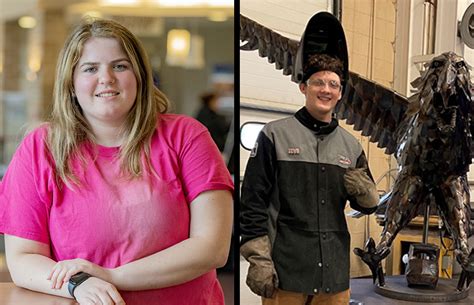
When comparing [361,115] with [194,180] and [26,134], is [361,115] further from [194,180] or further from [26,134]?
[26,134]

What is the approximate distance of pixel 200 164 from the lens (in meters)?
1.06

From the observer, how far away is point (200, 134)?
1.08m

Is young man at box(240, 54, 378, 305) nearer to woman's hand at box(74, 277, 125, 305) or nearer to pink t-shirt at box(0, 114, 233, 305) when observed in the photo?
pink t-shirt at box(0, 114, 233, 305)

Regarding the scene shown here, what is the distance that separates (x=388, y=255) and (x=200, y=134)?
542 millimetres

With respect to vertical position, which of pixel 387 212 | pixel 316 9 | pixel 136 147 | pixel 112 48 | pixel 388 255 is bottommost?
pixel 388 255

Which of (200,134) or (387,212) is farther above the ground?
(200,134)

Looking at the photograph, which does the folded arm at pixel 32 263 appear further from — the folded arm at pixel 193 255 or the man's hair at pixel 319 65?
the man's hair at pixel 319 65

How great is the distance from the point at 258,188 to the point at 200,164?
16cm

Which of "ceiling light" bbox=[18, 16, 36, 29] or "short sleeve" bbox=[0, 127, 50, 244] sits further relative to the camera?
"ceiling light" bbox=[18, 16, 36, 29]

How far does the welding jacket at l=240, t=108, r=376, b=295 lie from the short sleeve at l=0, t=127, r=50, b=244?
0.43m

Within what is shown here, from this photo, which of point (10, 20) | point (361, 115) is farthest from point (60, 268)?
point (361, 115)

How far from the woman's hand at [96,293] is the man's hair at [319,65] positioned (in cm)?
62

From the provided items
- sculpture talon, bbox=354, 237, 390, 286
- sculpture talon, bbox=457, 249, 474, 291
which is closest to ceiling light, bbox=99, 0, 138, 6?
sculpture talon, bbox=354, 237, 390, 286

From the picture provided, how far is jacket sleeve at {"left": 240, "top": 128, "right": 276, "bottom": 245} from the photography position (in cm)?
112
